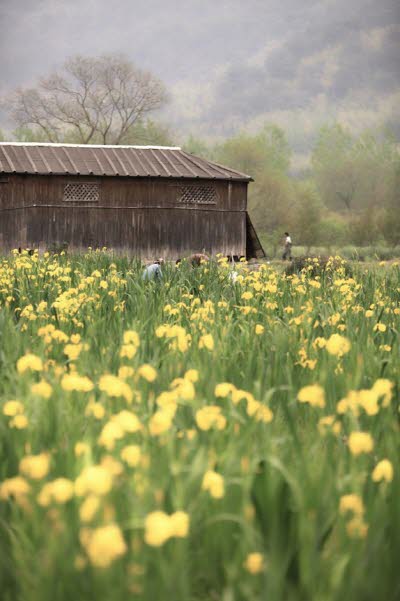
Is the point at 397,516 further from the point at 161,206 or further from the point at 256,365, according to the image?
the point at 161,206

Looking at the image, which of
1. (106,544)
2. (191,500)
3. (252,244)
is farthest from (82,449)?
(252,244)

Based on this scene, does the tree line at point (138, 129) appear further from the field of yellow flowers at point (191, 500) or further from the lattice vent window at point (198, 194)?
the field of yellow flowers at point (191, 500)

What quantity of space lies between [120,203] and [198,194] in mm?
3480

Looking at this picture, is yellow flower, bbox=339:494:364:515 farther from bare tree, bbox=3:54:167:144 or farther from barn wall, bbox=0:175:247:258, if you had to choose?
bare tree, bbox=3:54:167:144

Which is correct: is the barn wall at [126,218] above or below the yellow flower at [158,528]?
below

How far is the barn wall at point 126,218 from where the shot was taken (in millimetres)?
28094

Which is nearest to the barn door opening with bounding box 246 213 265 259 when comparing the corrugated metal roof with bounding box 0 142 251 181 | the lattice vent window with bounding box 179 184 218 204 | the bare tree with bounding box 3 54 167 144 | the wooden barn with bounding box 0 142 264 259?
the wooden barn with bounding box 0 142 264 259

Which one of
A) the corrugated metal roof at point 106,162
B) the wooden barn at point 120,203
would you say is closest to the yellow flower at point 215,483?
the wooden barn at point 120,203

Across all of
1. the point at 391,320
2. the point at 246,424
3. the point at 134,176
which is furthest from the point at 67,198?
the point at 246,424

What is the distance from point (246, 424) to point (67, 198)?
26.9 m

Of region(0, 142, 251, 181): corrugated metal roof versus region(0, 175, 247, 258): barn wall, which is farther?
region(0, 142, 251, 181): corrugated metal roof

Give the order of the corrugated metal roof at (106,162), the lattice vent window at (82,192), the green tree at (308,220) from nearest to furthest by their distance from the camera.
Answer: the corrugated metal roof at (106,162)
the lattice vent window at (82,192)
the green tree at (308,220)

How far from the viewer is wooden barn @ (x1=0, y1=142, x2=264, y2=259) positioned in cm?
2809

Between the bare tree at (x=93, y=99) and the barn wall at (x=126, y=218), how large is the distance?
38.6 metres
